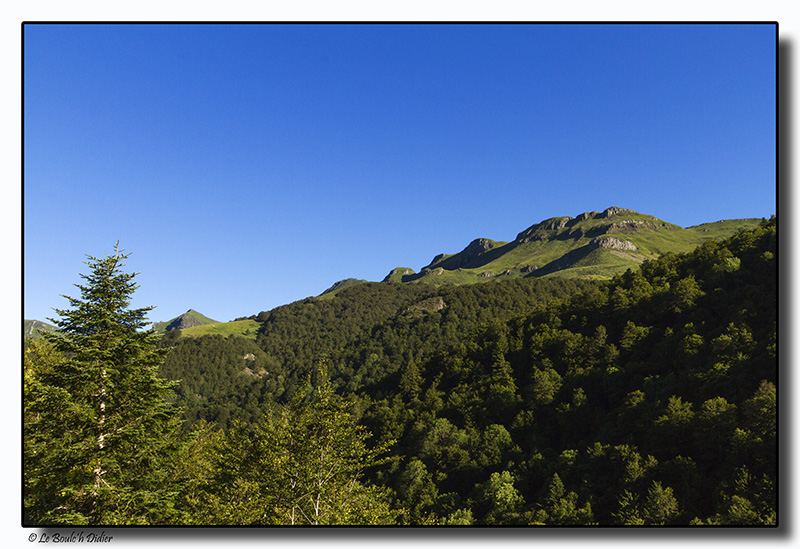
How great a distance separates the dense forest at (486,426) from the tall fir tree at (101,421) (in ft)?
0.20

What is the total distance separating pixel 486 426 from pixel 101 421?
65.7 m

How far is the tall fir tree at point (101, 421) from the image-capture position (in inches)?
456

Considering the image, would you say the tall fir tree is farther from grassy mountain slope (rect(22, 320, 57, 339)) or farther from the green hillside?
the green hillside

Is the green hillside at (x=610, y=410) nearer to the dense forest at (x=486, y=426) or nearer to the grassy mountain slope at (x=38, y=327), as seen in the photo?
the dense forest at (x=486, y=426)

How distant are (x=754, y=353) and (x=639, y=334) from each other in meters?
28.1

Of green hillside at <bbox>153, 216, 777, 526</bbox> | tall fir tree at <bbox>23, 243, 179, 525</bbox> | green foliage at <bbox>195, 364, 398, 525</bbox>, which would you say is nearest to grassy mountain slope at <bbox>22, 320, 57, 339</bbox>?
tall fir tree at <bbox>23, 243, 179, 525</bbox>

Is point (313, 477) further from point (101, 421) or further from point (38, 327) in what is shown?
point (38, 327)

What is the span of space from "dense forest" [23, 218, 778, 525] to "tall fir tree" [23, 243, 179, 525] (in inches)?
2.4

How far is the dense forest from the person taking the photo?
40.3 feet

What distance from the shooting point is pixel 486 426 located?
69750mm

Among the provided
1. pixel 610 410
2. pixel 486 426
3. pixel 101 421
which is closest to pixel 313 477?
pixel 101 421

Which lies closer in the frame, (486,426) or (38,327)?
(38,327)
